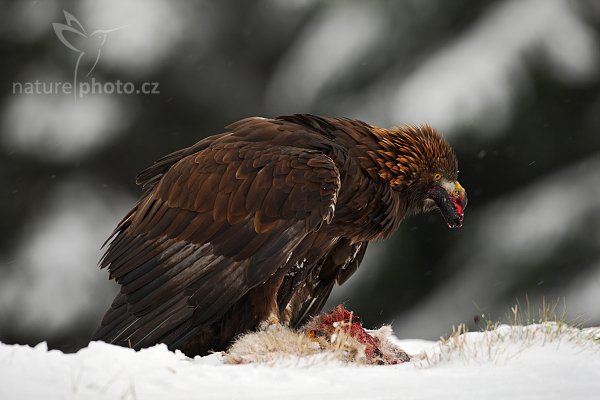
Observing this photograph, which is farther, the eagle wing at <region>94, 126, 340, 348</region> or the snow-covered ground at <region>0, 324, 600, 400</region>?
the eagle wing at <region>94, 126, 340, 348</region>

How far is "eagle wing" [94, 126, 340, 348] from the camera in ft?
17.3

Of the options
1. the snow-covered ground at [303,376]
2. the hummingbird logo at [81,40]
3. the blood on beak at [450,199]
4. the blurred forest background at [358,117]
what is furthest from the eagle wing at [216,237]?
the hummingbird logo at [81,40]

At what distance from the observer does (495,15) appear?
1162cm

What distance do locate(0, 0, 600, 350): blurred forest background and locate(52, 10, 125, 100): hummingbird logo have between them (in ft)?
0.18

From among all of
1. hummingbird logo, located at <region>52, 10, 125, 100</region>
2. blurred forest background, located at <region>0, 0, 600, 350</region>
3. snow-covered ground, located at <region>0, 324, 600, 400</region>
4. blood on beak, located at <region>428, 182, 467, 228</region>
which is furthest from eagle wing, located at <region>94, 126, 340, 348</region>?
hummingbird logo, located at <region>52, 10, 125, 100</region>

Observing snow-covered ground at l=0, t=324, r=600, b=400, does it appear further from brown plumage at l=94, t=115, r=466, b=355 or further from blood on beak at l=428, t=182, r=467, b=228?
blood on beak at l=428, t=182, r=467, b=228

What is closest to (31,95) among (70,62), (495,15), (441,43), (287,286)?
(70,62)

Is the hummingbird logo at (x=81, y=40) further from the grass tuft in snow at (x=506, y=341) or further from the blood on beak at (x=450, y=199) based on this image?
the grass tuft in snow at (x=506, y=341)

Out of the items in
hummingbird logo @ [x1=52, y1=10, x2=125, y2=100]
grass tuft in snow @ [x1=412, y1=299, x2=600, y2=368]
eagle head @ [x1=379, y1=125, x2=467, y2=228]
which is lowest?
grass tuft in snow @ [x1=412, y1=299, x2=600, y2=368]

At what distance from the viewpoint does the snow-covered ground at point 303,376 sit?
12.3 ft

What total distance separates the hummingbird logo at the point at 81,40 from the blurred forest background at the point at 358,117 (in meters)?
0.05

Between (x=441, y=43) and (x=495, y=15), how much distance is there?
0.82m

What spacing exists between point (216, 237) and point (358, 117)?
18.8 feet

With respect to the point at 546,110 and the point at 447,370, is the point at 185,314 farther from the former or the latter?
the point at 546,110
